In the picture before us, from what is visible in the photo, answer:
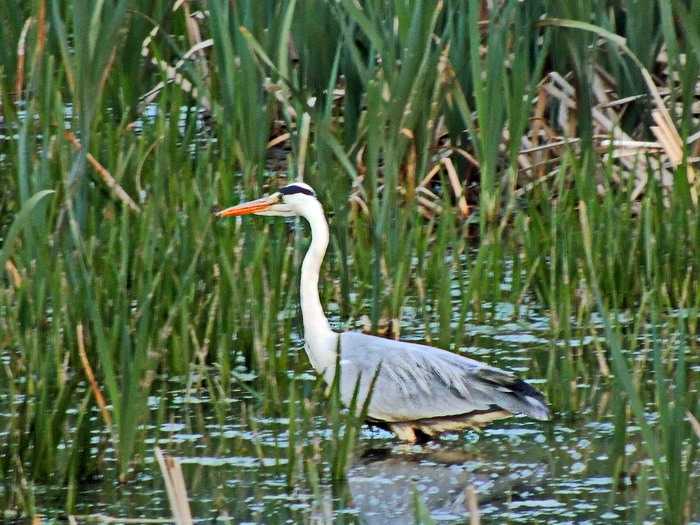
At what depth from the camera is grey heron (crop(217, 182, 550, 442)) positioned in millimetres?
5094

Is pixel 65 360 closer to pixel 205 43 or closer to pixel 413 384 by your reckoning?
pixel 413 384

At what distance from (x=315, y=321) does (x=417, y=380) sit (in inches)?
16.3

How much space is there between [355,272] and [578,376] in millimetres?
1357

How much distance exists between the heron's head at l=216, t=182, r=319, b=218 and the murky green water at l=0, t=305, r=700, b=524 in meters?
0.63

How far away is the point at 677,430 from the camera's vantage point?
3.60 metres

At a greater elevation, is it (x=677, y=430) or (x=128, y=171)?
(x=128, y=171)

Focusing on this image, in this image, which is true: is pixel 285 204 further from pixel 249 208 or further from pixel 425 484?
pixel 425 484

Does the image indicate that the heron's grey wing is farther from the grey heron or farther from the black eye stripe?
the black eye stripe

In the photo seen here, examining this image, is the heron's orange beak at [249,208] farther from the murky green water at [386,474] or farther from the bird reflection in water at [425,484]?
the bird reflection in water at [425,484]

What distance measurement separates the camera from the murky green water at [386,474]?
4.27 meters

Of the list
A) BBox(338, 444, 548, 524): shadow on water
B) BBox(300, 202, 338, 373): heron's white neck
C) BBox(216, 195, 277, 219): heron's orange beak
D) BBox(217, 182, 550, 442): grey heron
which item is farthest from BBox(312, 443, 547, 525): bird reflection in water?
BBox(216, 195, 277, 219): heron's orange beak

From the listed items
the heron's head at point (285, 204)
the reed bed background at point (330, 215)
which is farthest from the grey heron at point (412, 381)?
the heron's head at point (285, 204)

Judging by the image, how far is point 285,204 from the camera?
19.2 feet

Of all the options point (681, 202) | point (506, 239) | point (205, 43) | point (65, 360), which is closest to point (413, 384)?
point (65, 360)
